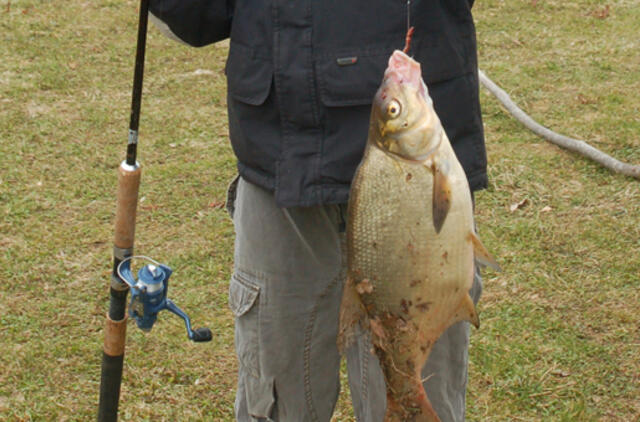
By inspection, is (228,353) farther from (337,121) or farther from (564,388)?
(337,121)

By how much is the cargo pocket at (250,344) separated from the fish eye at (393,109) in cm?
88

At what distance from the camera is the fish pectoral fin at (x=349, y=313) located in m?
1.85

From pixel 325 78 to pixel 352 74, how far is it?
0.07m

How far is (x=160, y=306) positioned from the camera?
8.48ft

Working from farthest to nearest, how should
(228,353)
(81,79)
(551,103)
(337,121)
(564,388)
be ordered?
(81,79) < (551,103) < (228,353) < (564,388) < (337,121)

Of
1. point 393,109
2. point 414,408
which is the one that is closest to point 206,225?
point 414,408

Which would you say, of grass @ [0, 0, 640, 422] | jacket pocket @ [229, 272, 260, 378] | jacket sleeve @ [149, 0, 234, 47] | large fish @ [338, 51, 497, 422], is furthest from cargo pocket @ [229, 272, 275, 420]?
grass @ [0, 0, 640, 422]

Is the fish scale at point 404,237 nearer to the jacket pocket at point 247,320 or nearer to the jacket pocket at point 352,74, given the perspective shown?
the jacket pocket at point 352,74

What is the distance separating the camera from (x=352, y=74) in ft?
6.81

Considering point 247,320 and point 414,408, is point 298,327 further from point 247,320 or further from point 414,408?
point 414,408

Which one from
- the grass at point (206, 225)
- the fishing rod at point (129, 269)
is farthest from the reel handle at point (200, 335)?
the grass at point (206, 225)

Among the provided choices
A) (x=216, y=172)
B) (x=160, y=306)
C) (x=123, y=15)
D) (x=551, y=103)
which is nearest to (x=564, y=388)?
(x=160, y=306)

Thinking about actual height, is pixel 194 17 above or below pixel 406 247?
above

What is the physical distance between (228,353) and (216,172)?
1913 millimetres
